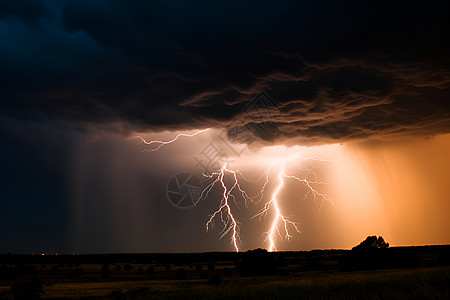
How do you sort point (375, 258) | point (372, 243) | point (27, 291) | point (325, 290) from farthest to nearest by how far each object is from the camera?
point (372, 243)
point (375, 258)
point (27, 291)
point (325, 290)

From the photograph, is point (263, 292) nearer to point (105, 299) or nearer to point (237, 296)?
point (237, 296)

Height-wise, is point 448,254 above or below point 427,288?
below

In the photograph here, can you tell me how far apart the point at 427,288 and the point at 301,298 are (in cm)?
399

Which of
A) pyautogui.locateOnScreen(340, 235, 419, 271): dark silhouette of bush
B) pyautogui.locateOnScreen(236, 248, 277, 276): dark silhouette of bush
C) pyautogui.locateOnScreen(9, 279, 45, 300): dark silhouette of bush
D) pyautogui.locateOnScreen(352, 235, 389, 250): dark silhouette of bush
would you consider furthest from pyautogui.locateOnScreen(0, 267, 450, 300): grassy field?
pyautogui.locateOnScreen(352, 235, 389, 250): dark silhouette of bush

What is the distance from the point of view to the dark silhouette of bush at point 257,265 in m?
38.1

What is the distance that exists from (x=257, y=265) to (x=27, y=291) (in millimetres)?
24633

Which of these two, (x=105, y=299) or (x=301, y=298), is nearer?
(x=301, y=298)

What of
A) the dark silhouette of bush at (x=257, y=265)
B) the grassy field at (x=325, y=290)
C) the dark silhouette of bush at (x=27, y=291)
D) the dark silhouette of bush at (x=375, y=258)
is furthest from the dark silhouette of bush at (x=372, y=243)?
the dark silhouette of bush at (x=27, y=291)

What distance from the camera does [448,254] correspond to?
44938 mm

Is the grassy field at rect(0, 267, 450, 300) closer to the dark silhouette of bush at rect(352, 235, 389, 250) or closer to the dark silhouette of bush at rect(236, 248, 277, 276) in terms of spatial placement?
the dark silhouette of bush at rect(236, 248, 277, 276)

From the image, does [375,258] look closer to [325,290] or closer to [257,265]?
[257,265]

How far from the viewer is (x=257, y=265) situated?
38531mm

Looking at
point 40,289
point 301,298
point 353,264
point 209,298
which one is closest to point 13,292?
point 40,289

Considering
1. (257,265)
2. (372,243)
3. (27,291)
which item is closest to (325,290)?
(27,291)
